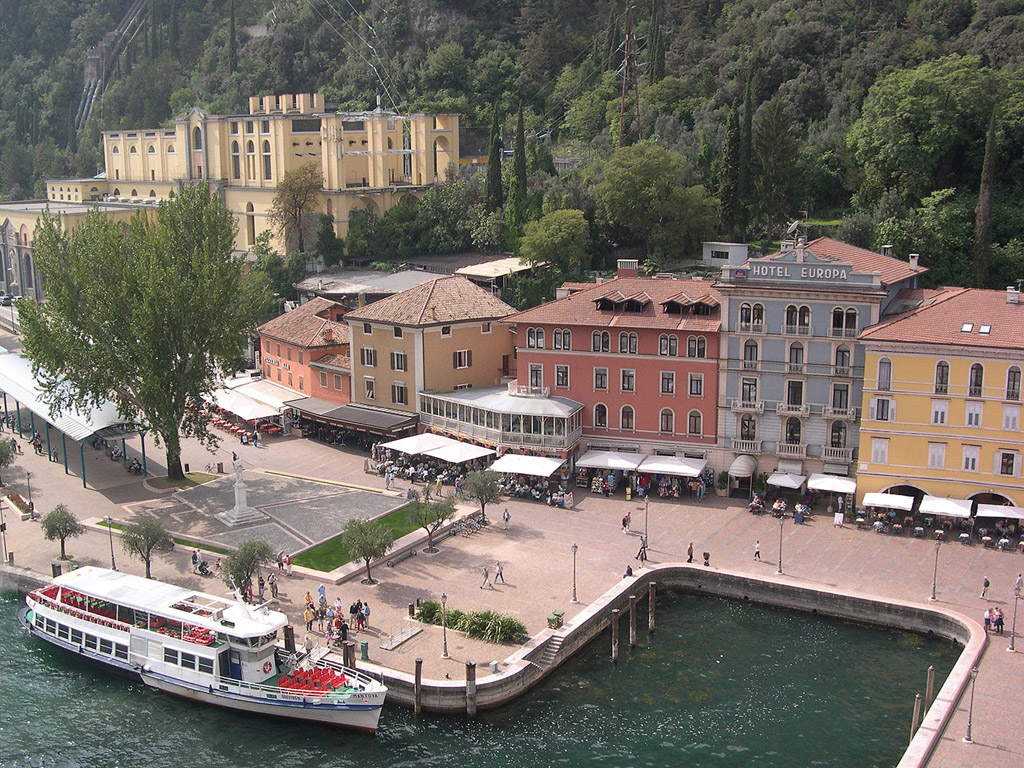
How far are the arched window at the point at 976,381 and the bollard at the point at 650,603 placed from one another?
1680 centimetres

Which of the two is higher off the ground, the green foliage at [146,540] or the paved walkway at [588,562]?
the green foliage at [146,540]

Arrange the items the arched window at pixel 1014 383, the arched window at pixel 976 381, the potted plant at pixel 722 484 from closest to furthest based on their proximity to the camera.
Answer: the arched window at pixel 1014 383 < the arched window at pixel 976 381 < the potted plant at pixel 722 484

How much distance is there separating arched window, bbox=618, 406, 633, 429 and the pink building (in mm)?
53

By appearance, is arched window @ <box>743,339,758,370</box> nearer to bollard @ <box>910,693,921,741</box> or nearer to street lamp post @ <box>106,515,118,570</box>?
bollard @ <box>910,693,921,741</box>


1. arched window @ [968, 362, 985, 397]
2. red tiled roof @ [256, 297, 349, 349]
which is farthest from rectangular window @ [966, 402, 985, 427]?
red tiled roof @ [256, 297, 349, 349]

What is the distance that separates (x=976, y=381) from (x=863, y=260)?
10.2 m

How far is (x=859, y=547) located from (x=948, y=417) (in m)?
7.30

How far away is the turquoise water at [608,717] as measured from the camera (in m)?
34.6

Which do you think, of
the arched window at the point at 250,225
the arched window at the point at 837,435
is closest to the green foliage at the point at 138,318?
the arched window at the point at 837,435

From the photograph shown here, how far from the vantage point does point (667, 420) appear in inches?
2248

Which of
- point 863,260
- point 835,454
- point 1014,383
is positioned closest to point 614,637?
point 835,454

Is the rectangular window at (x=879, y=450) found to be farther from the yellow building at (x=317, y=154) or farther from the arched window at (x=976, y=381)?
the yellow building at (x=317, y=154)

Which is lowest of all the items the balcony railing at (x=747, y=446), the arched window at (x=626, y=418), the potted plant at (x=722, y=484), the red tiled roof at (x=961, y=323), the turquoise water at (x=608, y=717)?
the turquoise water at (x=608, y=717)

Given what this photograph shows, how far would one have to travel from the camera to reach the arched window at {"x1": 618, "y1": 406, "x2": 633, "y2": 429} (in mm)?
57969
